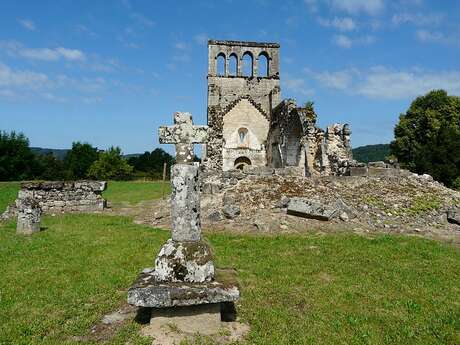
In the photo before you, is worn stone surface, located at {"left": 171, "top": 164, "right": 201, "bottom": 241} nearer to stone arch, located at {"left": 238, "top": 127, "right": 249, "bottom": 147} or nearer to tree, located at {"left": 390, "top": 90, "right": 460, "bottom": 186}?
stone arch, located at {"left": 238, "top": 127, "right": 249, "bottom": 147}

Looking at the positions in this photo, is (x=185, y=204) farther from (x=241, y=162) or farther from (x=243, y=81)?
(x=243, y=81)

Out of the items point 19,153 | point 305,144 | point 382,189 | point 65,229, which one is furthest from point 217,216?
point 19,153

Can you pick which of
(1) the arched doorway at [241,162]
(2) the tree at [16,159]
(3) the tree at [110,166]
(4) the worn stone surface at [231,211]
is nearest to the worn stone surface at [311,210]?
(4) the worn stone surface at [231,211]

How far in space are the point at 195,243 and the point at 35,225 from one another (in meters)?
7.98

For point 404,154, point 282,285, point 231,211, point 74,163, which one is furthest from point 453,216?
point 74,163

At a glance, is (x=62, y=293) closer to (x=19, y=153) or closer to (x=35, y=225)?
(x=35, y=225)

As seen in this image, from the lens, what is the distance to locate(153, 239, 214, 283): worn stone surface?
14.5ft

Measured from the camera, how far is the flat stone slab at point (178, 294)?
4125 millimetres

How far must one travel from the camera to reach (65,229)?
11383 millimetres

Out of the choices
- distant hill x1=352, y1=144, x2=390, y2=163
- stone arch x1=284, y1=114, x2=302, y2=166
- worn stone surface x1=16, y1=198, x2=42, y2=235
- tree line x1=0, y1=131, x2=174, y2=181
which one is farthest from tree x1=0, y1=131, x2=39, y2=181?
distant hill x1=352, y1=144, x2=390, y2=163

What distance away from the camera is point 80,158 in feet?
208

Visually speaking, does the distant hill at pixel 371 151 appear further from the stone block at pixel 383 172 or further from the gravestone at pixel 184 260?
the gravestone at pixel 184 260

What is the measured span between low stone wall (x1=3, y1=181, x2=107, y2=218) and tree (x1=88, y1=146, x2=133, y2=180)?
1701 inches

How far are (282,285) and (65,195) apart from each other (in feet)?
41.7
